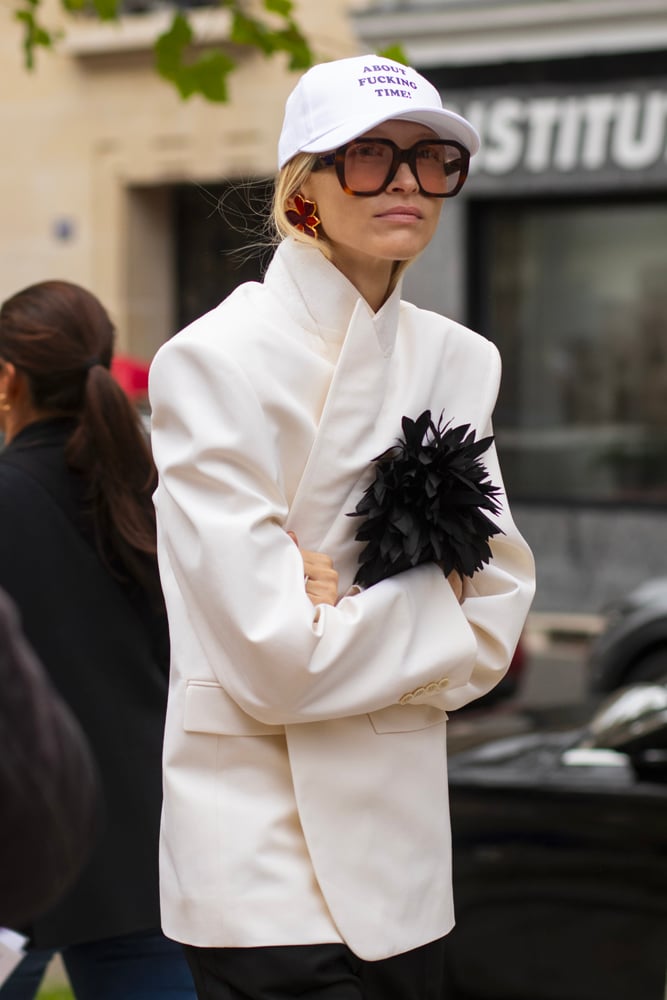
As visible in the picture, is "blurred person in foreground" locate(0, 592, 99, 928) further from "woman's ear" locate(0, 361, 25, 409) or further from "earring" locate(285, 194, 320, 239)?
"woman's ear" locate(0, 361, 25, 409)

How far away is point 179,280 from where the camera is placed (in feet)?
52.5

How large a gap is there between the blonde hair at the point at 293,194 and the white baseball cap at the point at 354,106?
0.02 meters

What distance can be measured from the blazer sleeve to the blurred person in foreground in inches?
26.3

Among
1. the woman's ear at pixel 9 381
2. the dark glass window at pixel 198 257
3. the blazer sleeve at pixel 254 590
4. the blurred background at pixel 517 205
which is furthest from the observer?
the dark glass window at pixel 198 257

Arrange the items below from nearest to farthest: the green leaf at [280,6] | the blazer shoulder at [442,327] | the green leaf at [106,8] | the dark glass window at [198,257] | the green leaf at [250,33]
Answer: the blazer shoulder at [442,327], the green leaf at [280,6], the green leaf at [106,8], the green leaf at [250,33], the dark glass window at [198,257]

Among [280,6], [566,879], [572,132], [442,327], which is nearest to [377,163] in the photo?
[442,327]

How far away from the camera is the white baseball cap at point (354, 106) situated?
2184mm

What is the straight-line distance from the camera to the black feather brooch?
214 cm

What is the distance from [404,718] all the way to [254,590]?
32 centimetres

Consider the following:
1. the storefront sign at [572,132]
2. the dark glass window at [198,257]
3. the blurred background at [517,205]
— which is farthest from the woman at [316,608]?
the dark glass window at [198,257]

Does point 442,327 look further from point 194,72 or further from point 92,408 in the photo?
point 194,72

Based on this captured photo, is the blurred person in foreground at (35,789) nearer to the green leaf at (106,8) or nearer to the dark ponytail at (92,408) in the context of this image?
the dark ponytail at (92,408)

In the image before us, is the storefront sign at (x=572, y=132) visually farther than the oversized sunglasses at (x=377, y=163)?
Yes

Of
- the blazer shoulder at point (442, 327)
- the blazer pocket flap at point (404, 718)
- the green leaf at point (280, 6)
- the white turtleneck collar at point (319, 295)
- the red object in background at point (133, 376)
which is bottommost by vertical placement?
the red object in background at point (133, 376)
